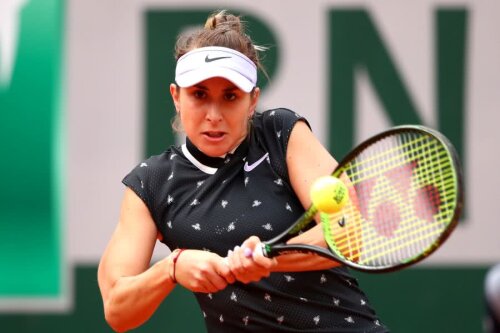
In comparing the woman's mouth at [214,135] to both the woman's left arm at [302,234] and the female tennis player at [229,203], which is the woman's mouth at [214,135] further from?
the woman's left arm at [302,234]

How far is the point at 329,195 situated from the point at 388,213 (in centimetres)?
27

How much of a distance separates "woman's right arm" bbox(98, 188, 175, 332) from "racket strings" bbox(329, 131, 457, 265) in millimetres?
474

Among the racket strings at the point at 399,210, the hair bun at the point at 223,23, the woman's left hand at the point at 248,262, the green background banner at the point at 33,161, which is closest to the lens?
the woman's left hand at the point at 248,262

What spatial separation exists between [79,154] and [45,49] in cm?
55

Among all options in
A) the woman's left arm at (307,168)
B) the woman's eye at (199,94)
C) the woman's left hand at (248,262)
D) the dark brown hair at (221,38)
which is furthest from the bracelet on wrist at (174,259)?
the dark brown hair at (221,38)

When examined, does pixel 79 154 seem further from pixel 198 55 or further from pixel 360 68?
pixel 198 55

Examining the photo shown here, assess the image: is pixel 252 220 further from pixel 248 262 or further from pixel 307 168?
pixel 248 262

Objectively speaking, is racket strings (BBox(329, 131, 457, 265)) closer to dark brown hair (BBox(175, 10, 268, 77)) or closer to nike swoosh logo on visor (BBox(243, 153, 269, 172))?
nike swoosh logo on visor (BBox(243, 153, 269, 172))

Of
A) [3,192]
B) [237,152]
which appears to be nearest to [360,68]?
[3,192]

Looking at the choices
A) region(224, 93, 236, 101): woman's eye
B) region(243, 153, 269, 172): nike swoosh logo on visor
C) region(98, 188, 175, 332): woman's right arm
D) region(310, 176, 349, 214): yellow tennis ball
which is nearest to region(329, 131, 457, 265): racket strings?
region(310, 176, 349, 214): yellow tennis ball

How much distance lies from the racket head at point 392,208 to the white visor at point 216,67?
361 mm

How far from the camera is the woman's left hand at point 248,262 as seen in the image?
2738 mm

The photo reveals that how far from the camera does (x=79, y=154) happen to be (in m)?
5.76

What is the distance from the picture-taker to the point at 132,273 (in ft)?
10.2
